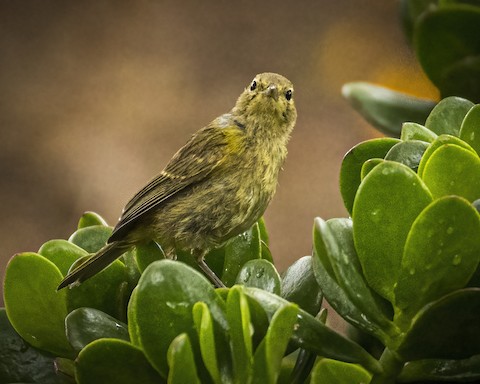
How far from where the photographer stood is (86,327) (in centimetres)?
59

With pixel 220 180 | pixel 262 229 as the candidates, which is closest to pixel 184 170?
pixel 220 180

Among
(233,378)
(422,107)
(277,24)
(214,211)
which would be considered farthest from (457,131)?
(277,24)

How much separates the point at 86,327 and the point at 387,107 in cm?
45

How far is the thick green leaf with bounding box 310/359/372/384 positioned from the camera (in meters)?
0.56

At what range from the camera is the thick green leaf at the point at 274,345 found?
50cm

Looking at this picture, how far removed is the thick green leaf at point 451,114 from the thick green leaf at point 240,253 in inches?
6.7

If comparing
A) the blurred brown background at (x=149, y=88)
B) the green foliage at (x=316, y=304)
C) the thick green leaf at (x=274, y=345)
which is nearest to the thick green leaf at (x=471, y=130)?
the green foliage at (x=316, y=304)

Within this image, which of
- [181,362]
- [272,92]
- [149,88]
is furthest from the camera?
[149,88]

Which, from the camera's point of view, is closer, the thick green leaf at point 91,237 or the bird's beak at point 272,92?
the thick green leaf at point 91,237

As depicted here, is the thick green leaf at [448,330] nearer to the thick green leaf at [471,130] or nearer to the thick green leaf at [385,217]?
the thick green leaf at [385,217]

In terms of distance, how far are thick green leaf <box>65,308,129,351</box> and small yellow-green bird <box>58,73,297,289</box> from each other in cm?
33

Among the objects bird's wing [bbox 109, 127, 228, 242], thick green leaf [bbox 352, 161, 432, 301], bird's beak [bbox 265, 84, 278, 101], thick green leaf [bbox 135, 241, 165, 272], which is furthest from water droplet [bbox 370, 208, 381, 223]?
bird's beak [bbox 265, 84, 278, 101]

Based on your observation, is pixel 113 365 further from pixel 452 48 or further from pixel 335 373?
pixel 452 48

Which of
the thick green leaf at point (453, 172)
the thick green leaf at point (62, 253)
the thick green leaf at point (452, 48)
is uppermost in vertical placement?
the thick green leaf at point (452, 48)
